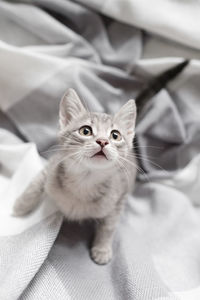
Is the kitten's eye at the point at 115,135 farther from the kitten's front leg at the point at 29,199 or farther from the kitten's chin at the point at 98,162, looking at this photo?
the kitten's front leg at the point at 29,199

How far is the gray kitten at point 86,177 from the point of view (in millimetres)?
910

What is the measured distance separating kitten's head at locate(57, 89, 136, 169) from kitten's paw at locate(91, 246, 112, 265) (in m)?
0.28

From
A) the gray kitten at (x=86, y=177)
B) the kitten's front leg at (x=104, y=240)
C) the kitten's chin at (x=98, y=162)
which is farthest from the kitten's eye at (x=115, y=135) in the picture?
the kitten's front leg at (x=104, y=240)

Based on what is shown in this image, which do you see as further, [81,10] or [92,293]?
[81,10]

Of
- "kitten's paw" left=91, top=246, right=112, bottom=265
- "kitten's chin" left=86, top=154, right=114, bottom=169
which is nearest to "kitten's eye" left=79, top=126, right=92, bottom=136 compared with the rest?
"kitten's chin" left=86, top=154, right=114, bottom=169

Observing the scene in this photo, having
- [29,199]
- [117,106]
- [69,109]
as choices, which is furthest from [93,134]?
[117,106]

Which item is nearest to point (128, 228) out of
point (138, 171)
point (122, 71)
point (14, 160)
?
point (138, 171)

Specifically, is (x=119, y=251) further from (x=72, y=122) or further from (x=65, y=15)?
(x=65, y=15)

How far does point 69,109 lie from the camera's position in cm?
97

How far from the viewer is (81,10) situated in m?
1.27

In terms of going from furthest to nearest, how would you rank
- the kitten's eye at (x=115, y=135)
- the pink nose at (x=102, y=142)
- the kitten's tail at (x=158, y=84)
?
the kitten's tail at (x=158, y=84), the kitten's eye at (x=115, y=135), the pink nose at (x=102, y=142)

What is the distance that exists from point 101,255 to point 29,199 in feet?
0.96

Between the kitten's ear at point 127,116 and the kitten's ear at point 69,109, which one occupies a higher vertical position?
the kitten's ear at point 69,109

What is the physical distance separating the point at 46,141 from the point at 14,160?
0.15 meters
